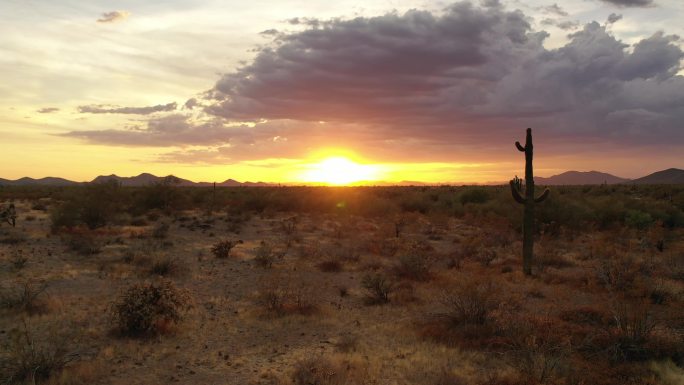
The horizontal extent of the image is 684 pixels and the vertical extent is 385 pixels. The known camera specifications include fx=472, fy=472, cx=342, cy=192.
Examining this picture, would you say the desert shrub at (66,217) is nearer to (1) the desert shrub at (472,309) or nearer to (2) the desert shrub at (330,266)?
(2) the desert shrub at (330,266)

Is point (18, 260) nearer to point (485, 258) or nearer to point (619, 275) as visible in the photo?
point (485, 258)

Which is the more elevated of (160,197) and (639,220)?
(160,197)

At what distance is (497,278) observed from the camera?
617 inches

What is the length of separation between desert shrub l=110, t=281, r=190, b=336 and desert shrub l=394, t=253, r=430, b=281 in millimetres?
7541

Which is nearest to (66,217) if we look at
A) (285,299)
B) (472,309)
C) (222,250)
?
(222,250)

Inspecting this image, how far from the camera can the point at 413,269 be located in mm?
15867

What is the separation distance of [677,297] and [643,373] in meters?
6.29

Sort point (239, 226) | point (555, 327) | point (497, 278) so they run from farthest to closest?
1. point (239, 226)
2. point (497, 278)
3. point (555, 327)

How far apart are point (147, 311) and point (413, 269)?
871 cm

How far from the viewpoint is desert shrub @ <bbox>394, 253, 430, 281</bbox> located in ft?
51.6

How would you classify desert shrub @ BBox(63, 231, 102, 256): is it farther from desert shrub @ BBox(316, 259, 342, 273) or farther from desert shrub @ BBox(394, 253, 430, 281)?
desert shrub @ BBox(394, 253, 430, 281)

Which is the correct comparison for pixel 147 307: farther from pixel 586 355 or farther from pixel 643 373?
pixel 643 373

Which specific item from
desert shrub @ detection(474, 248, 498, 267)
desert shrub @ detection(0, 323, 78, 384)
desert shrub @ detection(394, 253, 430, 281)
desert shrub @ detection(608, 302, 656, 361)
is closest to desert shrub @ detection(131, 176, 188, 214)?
desert shrub @ detection(394, 253, 430, 281)

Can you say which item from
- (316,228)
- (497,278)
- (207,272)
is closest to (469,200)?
(316,228)
